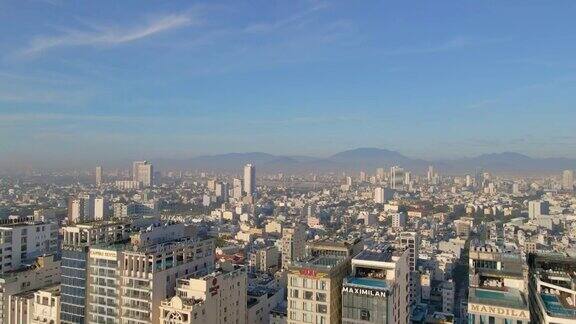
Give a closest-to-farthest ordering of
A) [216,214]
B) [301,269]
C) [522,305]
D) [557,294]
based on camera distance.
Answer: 1. [522,305]
2. [557,294]
3. [301,269]
4. [216,214]

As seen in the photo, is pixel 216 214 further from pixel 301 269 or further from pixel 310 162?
pixel 310 162

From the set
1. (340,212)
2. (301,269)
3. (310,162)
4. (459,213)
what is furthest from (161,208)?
(310,162)

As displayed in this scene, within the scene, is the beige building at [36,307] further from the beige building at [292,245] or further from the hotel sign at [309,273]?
the beige building at [292,245]

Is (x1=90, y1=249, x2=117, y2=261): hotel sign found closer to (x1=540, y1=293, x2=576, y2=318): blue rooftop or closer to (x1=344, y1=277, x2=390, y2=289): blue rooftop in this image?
(x1=344, y1=277, x2=390, y2=289): blue rooftop

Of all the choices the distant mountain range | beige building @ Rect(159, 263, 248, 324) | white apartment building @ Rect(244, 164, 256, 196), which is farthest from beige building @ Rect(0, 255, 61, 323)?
the distant mountain range

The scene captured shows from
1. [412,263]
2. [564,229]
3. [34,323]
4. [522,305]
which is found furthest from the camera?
[564,229]

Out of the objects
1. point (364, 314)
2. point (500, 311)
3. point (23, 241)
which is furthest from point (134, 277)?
point (23, 241)

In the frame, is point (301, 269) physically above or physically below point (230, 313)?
above
